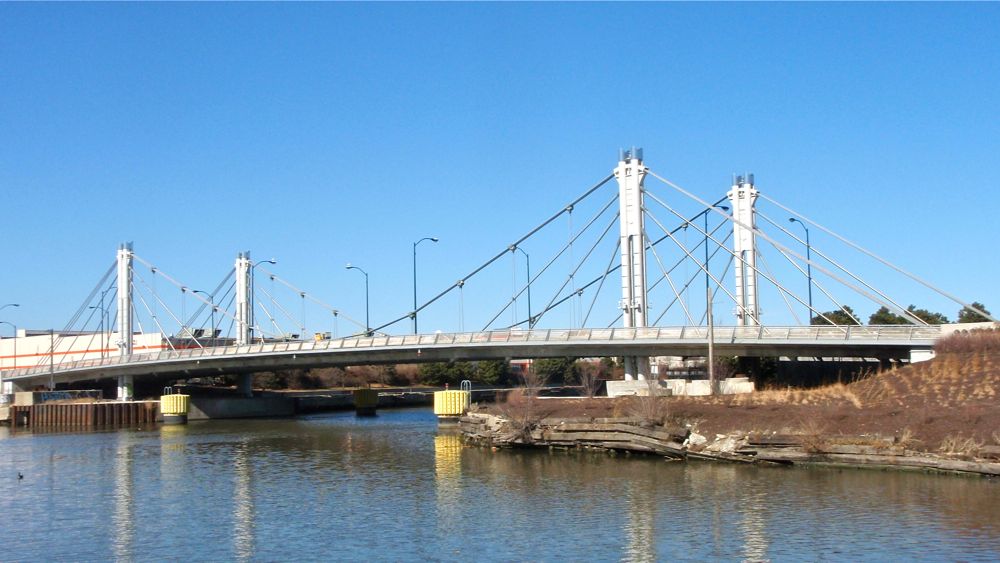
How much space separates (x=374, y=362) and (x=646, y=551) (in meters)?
62.1

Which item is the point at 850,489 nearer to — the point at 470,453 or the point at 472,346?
the point at 470,453

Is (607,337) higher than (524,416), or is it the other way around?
(607,337)

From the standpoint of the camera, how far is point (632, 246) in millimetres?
75562

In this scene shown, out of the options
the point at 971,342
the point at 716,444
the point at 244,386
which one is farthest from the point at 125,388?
the point at 971,342

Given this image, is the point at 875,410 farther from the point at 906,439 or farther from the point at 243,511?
the point at 243,511

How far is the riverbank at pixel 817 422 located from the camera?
4056 cm

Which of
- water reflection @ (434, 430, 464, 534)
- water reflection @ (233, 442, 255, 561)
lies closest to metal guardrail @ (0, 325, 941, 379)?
water reflection @ (434, 430, 464, 534)

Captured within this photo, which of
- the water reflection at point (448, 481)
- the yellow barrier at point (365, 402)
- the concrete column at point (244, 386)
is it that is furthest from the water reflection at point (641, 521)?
the concrete column at point (244, 386)

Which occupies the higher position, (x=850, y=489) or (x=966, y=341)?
(x=966, y=341)

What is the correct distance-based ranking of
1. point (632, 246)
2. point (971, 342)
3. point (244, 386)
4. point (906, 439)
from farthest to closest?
point (244, 386) → point (632, 246) → point (971, 342) → point (906, 439)

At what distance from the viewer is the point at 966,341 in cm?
5847

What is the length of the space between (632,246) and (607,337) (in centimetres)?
696

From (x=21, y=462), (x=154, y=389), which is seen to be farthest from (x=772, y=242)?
(x=154, y=389)

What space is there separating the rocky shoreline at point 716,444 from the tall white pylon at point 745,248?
29.7 metres
